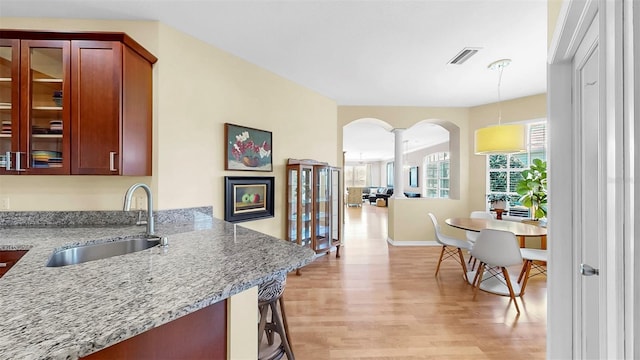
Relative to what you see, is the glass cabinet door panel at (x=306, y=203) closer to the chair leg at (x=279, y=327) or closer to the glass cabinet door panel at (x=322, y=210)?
the glass cabinet door panel at (x=322, y=210)

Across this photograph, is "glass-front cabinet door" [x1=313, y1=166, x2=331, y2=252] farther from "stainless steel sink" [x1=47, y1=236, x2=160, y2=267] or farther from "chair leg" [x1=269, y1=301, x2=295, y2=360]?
"stainless steel sink" [x1=47, y1=236, x2=160, y2=267]

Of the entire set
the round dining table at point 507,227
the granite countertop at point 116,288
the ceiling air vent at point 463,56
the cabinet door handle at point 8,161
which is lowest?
the round dining table at point 507,227

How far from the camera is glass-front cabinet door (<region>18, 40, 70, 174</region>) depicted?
1936mm

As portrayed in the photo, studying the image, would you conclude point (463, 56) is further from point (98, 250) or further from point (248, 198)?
point (98, 250)

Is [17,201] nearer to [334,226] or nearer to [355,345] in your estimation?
[355,345]

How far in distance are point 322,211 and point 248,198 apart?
1294 millimetres

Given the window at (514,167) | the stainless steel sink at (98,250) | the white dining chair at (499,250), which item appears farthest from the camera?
the window at (514,167)

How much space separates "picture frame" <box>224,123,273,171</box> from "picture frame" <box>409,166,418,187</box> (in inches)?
348

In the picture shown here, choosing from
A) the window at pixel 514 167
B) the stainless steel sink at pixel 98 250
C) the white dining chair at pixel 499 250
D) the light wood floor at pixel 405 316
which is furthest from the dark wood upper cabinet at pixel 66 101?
the window at pixel 514 167

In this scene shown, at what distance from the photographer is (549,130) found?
61.3 inches

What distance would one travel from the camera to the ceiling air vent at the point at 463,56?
2775 mm

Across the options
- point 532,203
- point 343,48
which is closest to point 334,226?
point 343,48

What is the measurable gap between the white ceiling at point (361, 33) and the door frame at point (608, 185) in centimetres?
100

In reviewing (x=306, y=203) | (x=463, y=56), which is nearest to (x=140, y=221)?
(x=306, y=203)
